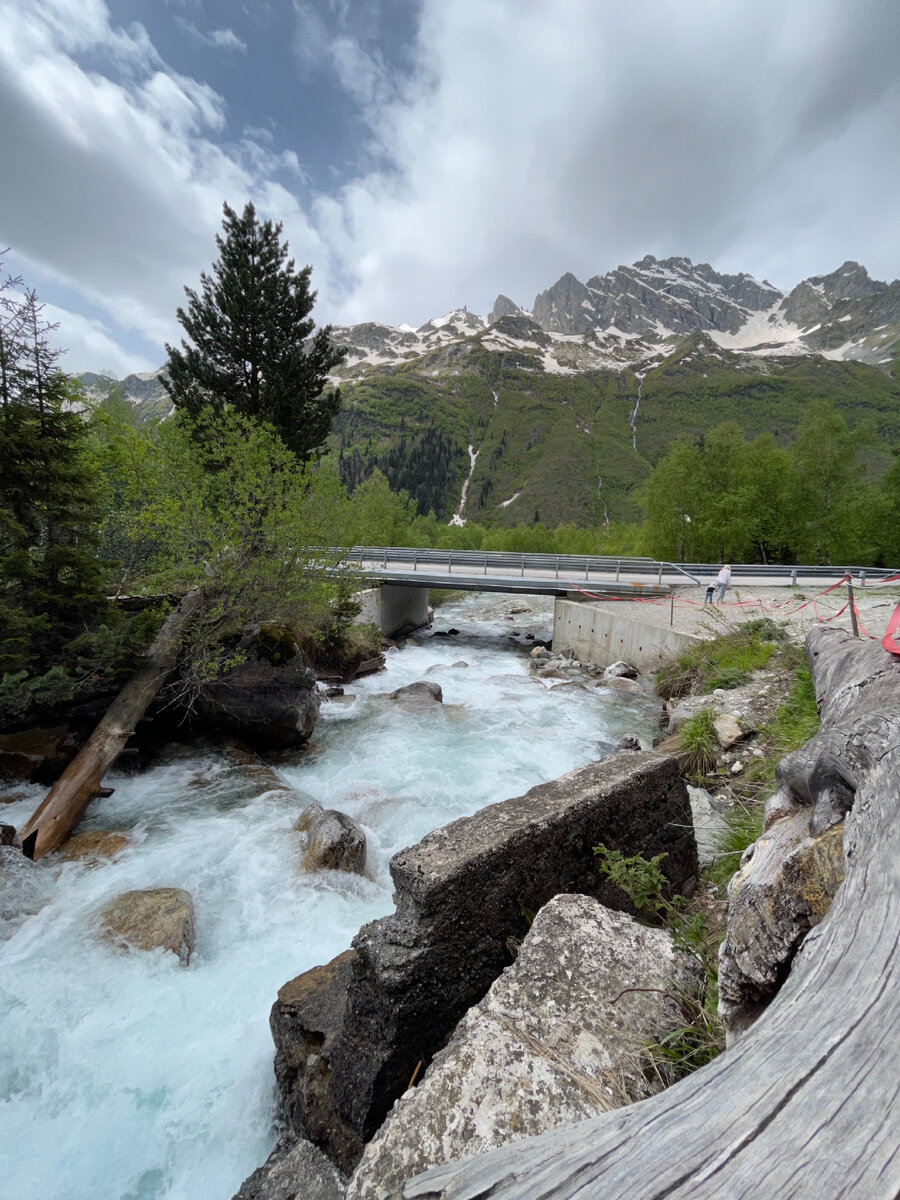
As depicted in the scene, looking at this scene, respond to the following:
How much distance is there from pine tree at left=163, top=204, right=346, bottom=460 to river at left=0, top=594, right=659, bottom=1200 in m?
11.1

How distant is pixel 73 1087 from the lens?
3.68 metres

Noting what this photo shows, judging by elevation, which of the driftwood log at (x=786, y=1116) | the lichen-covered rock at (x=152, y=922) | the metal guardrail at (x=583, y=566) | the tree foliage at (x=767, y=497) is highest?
the tree foliage at (x=767, y=497)

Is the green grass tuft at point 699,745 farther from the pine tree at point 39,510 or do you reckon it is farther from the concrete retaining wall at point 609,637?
the pine tree at point 39,510

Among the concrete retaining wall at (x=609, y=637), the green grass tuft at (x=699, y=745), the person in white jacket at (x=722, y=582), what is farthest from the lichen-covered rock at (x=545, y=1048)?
the person in white jacket at (x=722, y=582)

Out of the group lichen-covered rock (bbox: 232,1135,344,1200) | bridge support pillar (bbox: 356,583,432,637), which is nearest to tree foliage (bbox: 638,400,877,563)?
bridge support pillar (bbox: 356,583,432,637)

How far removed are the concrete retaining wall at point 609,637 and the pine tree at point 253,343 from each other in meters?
11.8

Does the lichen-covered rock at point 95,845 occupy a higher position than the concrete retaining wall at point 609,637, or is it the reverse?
the concrete retaining wall at point 609,637

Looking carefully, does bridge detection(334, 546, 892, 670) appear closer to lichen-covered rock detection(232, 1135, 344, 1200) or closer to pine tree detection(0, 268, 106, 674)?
pine tree detection(0, 268, 106, 674)

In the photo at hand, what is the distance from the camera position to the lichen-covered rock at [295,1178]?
7.85 ft

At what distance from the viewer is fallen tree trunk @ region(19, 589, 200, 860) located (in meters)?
6.07

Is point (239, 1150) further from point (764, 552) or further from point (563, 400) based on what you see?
point (563, 400)

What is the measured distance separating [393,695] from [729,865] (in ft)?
32.7

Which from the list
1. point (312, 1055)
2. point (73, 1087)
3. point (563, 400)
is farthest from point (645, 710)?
point (563, 400)

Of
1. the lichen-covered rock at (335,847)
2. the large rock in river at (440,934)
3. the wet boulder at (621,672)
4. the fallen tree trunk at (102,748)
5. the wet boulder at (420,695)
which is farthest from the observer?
the wet boulder at (621,672)
